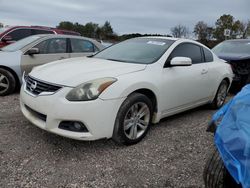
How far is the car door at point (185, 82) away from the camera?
4020 millimetres

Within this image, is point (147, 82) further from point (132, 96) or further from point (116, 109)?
point (116, 109)

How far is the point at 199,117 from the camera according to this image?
510 centimetres

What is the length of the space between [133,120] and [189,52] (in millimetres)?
1865

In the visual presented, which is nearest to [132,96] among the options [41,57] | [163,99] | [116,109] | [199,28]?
[116,109]

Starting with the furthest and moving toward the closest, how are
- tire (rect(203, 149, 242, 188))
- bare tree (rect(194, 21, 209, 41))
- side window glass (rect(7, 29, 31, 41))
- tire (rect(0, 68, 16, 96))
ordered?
1. bare tree (rect(194, 21, 209, 41))
2. side window glass (rect(7, 29, 31, 41))
3. tire (rect(0, 68, 16, 96))
4. tire (rect(203, 149, 242, 188))

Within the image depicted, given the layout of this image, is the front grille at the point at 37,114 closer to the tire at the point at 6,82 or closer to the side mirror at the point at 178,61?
the side mirror at the point at 178,61

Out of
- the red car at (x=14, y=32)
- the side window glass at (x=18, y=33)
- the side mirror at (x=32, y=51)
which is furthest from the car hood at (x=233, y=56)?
the side window glass at (x=18, y=33)

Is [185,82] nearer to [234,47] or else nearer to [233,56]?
[233,56]

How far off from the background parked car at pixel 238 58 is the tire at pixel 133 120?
12.3 ft

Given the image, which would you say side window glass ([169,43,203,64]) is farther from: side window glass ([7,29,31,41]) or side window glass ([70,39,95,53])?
side window glass ([7,29,31,41])

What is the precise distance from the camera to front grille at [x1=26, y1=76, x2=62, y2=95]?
3.25m

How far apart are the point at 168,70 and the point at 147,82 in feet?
1.84

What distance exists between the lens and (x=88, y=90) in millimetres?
3166

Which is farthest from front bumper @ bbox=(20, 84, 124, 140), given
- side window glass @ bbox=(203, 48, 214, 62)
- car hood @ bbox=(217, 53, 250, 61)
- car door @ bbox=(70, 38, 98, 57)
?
car hood @ bbox=(217, 53, 250, 61)
